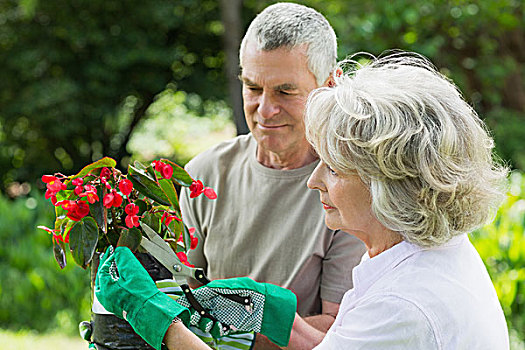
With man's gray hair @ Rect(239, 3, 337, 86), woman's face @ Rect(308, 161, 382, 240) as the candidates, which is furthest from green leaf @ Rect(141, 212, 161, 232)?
man's gray hair @ Rect(239, 3, 337, 86)

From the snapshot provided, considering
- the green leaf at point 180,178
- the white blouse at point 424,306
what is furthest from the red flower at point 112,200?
the white blouse at point 424,306

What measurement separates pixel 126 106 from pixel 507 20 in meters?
4.96

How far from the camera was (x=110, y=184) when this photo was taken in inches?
63.2

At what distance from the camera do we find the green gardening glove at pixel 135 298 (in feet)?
4.89

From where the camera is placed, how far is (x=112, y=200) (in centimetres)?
154

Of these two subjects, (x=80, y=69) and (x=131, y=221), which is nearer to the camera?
(x=131, y=221)

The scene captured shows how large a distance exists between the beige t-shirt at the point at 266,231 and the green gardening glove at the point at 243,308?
28cm

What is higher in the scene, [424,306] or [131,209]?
[131,209]

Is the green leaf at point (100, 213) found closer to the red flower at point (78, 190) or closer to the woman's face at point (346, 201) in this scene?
the red flower at point (78, 190)

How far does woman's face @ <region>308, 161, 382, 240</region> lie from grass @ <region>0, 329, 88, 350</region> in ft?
10.3

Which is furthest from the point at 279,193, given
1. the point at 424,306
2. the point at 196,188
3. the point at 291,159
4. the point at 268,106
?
the point at 424,306

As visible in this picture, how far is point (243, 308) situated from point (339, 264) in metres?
0.41

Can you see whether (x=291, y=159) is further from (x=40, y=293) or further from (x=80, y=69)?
(x=80, y=69)

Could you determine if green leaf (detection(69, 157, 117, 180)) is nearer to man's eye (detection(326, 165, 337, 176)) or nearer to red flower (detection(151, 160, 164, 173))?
red flower (detection(151, 160, 164, 173))
